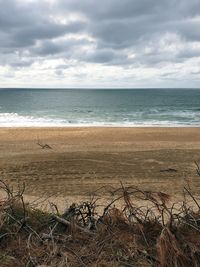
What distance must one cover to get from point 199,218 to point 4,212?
2204 millimetres

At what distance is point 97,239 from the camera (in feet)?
11.9

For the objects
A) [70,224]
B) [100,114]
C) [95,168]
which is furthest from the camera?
[100,114]

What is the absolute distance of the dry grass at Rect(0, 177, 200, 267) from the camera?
323 cm

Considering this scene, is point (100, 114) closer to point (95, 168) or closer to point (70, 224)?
point (95, 168)

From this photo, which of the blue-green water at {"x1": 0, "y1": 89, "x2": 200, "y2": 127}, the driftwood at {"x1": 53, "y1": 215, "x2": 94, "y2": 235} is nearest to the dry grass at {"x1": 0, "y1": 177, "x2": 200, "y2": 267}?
the driftwood at {"x1": 53, "y1": 215, "x2": 94, "y2": 235}

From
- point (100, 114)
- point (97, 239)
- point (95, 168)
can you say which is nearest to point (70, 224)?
point (97, 239)

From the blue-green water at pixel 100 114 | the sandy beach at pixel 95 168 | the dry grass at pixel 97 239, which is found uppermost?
the dry grass at pixel 97 239

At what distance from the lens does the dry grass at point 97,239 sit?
3234mm

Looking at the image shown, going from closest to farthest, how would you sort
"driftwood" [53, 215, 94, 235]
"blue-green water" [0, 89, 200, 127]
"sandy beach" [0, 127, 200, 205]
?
1. "driftwood" [53, 215, 94, 235]
2. "sandy beach" [0, 127, 200, 205]
3. "blue-green water" [0, 89, 200, 127]

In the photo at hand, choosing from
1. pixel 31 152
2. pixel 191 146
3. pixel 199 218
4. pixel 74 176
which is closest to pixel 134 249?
pixel 199 218

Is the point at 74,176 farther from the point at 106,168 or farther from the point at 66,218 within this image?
the point at 66,218

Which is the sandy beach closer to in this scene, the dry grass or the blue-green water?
the dry grass

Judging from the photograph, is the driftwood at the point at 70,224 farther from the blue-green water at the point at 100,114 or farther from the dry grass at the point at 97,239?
the blue-green water at the point at 100,114

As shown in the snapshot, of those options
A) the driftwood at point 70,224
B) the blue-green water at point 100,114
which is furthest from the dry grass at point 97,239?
the blue-green water at point 100,114
